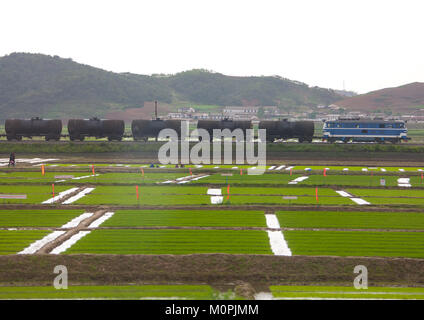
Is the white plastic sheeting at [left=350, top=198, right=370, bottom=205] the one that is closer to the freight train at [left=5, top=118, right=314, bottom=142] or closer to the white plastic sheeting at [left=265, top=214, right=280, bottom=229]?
the white plastic sheeting at [left=265, top=214, right=280, bottom=229]

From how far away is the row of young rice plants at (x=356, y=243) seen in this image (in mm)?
19609

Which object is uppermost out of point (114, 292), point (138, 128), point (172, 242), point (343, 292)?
point (138, 128)

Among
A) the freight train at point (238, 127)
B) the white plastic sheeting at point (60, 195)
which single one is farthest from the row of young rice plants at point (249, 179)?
the freight train at point (238, 127)

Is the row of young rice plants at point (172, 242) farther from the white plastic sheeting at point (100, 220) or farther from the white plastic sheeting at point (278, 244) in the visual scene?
the white plastic sheeting at point (100, 220)

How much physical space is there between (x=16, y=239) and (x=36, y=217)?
4.78m

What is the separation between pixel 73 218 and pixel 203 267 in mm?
11120

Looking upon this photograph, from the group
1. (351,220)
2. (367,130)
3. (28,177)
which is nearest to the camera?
(351,220)

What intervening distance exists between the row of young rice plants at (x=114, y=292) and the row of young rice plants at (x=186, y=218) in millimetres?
7976

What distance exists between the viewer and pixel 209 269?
17438 millimetres

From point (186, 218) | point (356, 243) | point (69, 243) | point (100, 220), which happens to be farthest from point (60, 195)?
point (356, 243)

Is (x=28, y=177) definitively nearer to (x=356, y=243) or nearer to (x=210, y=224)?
(x=210, y=224)

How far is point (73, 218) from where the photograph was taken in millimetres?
25953
